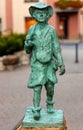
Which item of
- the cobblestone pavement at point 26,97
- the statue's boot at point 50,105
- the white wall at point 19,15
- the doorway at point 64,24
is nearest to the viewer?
the statue's boot at point 50,105

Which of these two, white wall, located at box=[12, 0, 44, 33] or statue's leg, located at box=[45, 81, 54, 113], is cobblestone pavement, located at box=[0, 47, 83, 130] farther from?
white wall, located at box=[12, 0, 44, 33]

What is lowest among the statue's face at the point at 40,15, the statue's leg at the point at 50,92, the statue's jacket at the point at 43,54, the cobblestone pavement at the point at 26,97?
the cobblestone pavement at the point at 26,97

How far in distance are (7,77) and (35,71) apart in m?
9.58

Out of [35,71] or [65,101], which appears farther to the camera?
[65,101]

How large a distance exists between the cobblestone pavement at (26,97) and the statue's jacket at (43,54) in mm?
1812

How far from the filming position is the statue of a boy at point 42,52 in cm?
621

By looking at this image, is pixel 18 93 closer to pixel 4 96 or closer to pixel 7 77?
pixel 4 96

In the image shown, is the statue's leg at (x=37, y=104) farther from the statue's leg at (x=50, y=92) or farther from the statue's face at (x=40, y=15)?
the statue's face at (x=40, y=15)

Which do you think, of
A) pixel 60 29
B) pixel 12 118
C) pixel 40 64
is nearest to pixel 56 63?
pixel 40 64

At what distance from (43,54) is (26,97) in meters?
5.18

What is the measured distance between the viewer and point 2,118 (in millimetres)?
8734

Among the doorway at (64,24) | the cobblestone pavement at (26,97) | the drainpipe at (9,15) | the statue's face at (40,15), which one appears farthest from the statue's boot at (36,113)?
the doorway at (64,24)

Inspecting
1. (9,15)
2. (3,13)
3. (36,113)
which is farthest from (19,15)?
(36,113)

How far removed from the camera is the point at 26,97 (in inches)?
445
